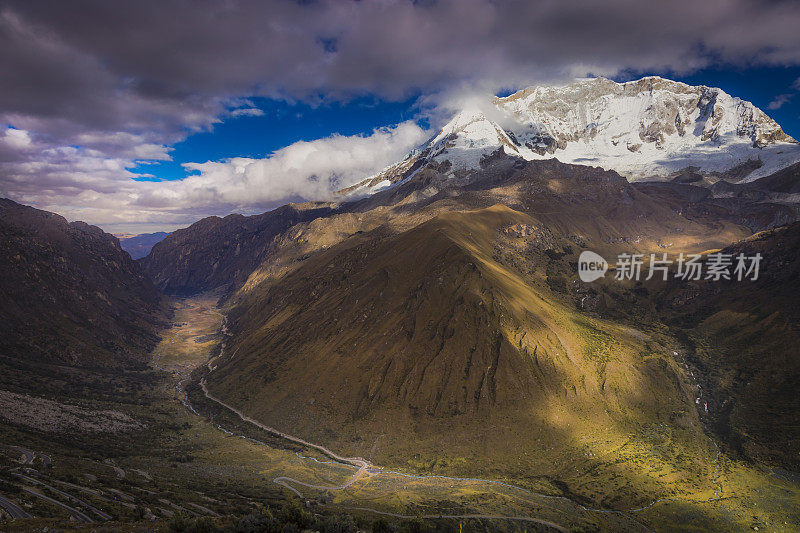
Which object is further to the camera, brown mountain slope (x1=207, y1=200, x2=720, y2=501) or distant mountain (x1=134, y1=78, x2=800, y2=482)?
Result: brown mountain slope (x1=207, y1=200, x2=720, y2=501)

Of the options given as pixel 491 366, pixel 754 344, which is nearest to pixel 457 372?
pixel 491 366

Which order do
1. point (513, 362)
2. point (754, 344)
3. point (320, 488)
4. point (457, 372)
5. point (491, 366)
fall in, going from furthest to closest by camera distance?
point (754, 344), point (457, 372), point (491, 366), point (513, 362), point (320, 488)

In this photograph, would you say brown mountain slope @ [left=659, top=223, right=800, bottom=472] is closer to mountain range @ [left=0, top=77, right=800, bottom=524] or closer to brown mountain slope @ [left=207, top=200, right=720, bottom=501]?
mountain range @ [left=0, top=77, right=800, bottom=524]

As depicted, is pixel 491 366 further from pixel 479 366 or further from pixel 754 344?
pixel 754 344

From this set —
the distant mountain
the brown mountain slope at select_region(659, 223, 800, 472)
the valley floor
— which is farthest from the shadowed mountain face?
the valley floor

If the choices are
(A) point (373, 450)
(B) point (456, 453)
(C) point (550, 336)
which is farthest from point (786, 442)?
(A) point (373, 450)

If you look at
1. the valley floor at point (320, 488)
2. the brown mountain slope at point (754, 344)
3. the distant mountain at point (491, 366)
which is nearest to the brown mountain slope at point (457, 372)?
the distant mountain at point (491, 366)

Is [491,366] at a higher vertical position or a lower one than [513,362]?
lower

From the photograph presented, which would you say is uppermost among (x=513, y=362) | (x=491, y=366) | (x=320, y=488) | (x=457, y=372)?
(x=513, y=362)
